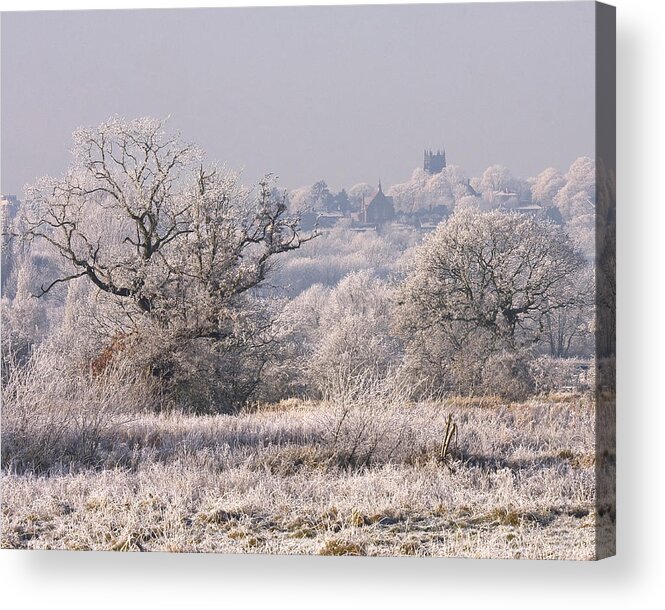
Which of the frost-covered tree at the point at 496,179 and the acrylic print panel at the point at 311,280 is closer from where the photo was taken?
the acrylic print panel at the point at 311,280

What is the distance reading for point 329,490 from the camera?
10297 millimetres

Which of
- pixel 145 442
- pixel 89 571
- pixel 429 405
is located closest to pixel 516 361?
pixel 429 405

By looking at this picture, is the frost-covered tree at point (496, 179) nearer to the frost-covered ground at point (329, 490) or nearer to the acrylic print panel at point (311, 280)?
the acrylic print panel at point (311, 280)

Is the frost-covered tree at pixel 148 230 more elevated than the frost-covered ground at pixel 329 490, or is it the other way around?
the frost-covered tree at pixel 148 230

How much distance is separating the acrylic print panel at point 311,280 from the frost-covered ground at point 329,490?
2cm

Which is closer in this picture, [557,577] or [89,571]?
[557,577]

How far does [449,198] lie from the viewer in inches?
410

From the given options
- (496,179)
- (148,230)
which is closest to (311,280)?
(148,230)

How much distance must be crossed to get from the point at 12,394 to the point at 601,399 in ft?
15.2

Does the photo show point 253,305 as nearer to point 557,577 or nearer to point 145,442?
point 145,442

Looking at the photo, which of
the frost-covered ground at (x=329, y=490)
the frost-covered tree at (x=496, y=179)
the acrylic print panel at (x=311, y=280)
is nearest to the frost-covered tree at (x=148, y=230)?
the acrylic print panel at (x=311, y=280)

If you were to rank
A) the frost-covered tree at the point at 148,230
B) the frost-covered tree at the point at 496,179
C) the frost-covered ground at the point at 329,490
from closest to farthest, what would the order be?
the frost-covered ground at the point at 329,490, the frost-covered tree at the point at 496,179, the frost-covered tree at the point at 148,230

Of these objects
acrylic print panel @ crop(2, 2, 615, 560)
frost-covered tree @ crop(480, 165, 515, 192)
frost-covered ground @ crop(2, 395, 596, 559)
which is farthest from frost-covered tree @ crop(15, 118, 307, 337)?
frost-covered tree @ crop(480, 165, 515, 192)

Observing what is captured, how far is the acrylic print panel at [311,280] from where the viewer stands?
10.1 m
